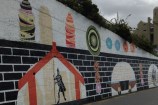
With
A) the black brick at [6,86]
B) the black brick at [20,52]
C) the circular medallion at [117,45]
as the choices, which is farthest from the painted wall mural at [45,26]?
the circular medallion at [117,45]

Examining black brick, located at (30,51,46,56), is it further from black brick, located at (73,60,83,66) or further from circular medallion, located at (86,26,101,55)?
circular medallion, located at (86,26,101,55)

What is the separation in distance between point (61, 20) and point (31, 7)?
2499mm

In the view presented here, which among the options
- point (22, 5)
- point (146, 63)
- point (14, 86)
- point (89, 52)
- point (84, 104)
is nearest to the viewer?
point (14, 86)

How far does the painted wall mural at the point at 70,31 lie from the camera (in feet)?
55.5

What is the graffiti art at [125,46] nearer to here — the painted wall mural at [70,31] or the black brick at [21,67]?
the painted wall mural at [70,31]

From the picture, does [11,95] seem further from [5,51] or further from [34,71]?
[34,71]

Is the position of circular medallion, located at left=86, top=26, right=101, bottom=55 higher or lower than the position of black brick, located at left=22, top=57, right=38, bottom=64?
higher

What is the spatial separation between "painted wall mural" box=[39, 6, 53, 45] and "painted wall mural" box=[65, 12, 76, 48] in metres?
1.48

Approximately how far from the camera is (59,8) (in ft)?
53.9

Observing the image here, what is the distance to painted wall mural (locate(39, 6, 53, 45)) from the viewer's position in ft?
48.4

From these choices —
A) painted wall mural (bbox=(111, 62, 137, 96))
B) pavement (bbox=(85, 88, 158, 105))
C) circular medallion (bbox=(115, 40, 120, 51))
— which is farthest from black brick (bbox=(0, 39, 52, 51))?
circular medallion (bbox=(115, 40, 120, 51))

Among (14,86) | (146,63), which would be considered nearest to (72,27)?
(14,86)

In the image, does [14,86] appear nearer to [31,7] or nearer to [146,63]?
[31,7]

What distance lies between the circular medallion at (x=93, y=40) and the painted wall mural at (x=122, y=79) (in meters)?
2.61
